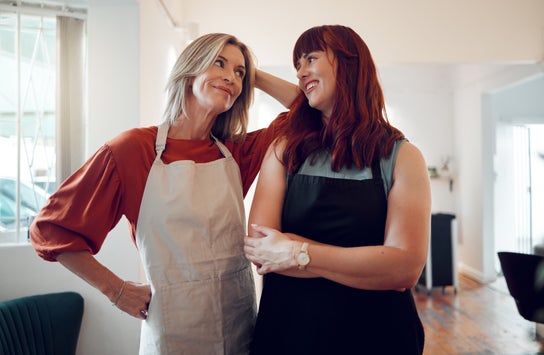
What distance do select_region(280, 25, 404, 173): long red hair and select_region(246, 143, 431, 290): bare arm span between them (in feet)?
0.36

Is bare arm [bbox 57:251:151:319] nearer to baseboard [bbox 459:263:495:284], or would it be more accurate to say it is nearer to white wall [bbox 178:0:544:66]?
white wall [bbox 178:0:544:66]

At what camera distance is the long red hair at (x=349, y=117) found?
113 cm

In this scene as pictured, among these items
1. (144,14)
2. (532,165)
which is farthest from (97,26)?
(532,165)

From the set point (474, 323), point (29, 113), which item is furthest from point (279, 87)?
point (474, 323)

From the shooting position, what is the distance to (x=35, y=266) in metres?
2.16

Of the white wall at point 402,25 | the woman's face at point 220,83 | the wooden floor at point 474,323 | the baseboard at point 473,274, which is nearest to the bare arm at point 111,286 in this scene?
the woman's face at point 220,83

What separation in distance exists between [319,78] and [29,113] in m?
1.96

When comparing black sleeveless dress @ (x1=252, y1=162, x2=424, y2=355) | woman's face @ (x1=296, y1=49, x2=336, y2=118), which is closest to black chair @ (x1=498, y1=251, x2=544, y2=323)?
black sleeveless dress @ (x1=252, y1=162, x2=424, y2=355)

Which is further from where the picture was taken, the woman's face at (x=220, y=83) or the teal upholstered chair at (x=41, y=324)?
the teal upholstered chair at (x=41, y=324)

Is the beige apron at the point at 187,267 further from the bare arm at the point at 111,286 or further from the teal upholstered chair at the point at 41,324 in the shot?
the teal upholstered chair at the point at 41,324

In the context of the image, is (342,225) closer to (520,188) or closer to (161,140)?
(161,140)

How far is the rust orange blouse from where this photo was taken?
112 centimetres

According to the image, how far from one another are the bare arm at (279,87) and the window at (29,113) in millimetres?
1318

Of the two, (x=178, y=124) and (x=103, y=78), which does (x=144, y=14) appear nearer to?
(x=103, y=78)
